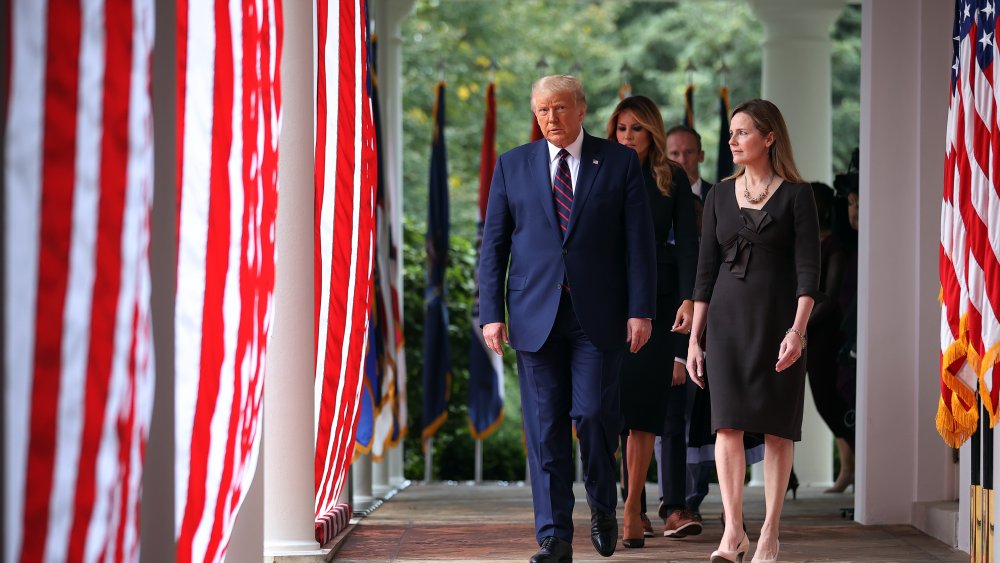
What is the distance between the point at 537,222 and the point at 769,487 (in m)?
1.35

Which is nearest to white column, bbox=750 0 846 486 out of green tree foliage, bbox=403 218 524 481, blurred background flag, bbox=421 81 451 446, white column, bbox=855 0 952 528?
blurred background flag, bbox=421 81 451 446

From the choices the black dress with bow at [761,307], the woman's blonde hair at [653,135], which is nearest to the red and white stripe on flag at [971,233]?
the black dress with bow at [761,307]

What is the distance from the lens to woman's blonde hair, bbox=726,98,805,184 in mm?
4820

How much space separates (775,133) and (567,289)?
101 cm

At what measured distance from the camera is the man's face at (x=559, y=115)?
483 cm

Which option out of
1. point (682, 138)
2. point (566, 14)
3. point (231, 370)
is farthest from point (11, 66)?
point (566, 14)

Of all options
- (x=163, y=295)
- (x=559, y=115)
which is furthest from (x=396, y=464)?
(x=163, y=295)

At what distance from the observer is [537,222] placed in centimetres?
486

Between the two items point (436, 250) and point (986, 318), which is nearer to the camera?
point (986, 318)

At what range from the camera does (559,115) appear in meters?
4.84

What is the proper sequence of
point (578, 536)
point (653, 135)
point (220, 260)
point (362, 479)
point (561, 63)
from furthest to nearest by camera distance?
point (561, 63) < point (362, 479) < point (578, 536) < point (653, 135) < point (220, 260)

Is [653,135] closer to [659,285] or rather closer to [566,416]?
[659,285]

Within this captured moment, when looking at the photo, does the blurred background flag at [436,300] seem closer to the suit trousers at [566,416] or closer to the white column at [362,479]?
the white column at [362,479]

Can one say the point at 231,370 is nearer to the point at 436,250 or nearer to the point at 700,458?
the point at 700,458
